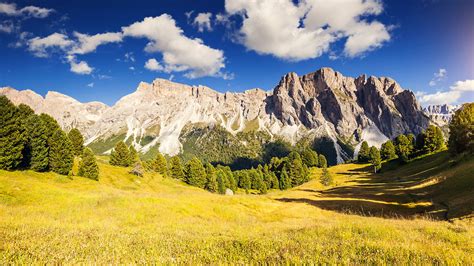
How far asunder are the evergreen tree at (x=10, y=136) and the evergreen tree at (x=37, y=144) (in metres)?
3.78

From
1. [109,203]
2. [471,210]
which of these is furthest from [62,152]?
[471,210]

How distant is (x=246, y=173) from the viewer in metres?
128

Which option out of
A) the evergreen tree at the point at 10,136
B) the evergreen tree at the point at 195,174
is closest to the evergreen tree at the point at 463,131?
the evergreen tree at the point at 195,174

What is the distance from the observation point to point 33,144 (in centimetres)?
5325

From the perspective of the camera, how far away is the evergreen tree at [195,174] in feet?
364

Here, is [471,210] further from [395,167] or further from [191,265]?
[395,167]

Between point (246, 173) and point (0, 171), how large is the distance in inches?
3750

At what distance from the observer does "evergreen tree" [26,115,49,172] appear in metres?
53.2

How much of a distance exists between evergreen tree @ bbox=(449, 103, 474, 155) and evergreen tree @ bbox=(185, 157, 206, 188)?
82877 mm

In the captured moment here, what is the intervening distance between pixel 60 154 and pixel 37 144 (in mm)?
6589

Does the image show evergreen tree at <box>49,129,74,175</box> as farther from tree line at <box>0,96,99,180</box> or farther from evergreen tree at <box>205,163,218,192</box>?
evergreen tree at <box>205,163,218,192</box>

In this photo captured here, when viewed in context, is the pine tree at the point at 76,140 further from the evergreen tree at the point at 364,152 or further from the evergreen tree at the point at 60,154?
the evergreen tree at the point at 364,152

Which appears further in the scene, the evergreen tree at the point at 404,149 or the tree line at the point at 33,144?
the evergreen tree at the point at 404,149

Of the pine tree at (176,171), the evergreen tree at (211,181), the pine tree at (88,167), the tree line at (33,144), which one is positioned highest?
the tree line at (33,144)
